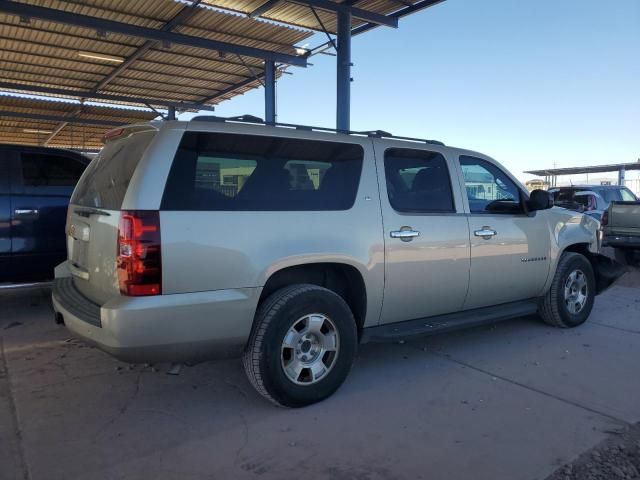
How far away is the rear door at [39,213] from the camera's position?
18.6ft

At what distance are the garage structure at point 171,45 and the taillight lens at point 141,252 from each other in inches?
310

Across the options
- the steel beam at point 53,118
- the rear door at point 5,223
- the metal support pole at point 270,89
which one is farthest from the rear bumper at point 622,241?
the steel beam at point 53,118

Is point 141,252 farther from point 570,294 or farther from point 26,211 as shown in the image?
point 570,294

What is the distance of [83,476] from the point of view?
110 inches

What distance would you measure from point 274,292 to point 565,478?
205cm

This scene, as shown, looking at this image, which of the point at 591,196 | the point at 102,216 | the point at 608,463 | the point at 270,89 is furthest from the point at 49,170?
the point at 591,196

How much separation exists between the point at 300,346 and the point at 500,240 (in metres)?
2.27

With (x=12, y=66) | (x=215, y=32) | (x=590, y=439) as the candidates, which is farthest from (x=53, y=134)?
(x=590, y=439)

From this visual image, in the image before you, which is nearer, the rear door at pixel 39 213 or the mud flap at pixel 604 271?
the rear door at pixel 39 213

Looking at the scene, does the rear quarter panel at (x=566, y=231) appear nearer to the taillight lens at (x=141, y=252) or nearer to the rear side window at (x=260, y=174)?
the rear side window at (x=260, y=174)

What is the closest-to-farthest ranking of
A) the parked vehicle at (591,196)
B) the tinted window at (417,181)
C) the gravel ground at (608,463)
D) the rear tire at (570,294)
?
the gravel ground at (608,463) < the tinted window at (417,181) < the rear tire at (570,294) < the parked vehicle at (591,196)

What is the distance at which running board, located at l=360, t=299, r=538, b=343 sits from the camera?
407 centimetres

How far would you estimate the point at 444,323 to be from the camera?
4.41m

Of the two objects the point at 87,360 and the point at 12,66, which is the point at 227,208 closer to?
the point at 87,360
